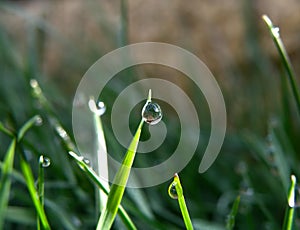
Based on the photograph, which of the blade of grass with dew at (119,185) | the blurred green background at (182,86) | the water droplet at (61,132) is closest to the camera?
the blade of grass with dew at (119,185)

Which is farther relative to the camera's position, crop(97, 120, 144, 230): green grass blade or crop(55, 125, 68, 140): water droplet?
crop(55, 125, 68, 140): water droplet

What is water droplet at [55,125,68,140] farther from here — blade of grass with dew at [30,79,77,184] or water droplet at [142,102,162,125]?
water droplet at [142,102,162,125]

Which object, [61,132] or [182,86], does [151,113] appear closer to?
[61,132]

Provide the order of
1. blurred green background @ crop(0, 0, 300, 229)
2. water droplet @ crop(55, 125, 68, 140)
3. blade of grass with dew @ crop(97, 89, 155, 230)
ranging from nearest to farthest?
1. blade of grass with dew @ crop(97, 89, 155, 230)
2. water droplet @ crop(55, 125, 68, 140)
3. blurred green background @ crop(0, 0, 300, 229)

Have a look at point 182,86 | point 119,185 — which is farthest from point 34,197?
point 182,86

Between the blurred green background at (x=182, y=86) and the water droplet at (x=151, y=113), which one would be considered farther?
the blurred green background at (x=182, y=86)


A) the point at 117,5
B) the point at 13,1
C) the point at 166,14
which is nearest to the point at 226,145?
the point at 166,14

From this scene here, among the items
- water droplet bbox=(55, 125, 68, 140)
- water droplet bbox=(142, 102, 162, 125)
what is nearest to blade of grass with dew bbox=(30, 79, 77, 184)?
water droplet bbox=(55, 125, 68, 140)

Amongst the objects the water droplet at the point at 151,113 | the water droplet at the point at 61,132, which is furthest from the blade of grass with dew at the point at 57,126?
the water droplet at the point at 151,113

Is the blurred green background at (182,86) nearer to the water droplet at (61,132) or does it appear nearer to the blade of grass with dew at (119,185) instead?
the water droplet at (61,132)
